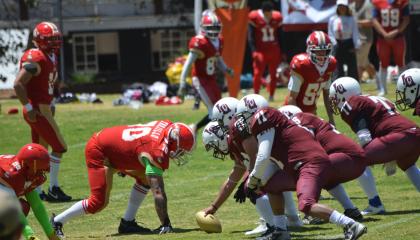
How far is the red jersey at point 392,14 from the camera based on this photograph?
1831 centimetres

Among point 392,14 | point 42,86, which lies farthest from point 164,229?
point 392,14

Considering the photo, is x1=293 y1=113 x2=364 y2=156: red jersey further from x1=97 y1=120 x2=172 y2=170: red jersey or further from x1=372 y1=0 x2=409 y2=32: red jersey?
x1=372 y1=0 x2=409 y2=32: red jersey

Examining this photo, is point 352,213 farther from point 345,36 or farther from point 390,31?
point 345,36

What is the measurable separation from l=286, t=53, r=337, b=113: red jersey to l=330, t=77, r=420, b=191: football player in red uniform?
1.68 metres

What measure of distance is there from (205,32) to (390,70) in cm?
746

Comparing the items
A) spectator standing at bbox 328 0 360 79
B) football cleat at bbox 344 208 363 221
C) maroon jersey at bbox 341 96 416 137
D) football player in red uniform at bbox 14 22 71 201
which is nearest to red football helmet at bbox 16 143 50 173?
football cleat at bbox 344 208 363 221

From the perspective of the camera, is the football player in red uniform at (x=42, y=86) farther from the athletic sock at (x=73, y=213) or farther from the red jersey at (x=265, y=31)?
the red jersey at (x=265, y=31)

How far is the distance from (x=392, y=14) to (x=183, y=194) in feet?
26.0

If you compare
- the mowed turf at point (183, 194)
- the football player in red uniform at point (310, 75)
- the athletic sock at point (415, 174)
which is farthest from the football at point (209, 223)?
the football player in red uniform at point (310, 75)

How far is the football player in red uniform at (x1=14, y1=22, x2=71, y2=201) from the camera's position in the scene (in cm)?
1134

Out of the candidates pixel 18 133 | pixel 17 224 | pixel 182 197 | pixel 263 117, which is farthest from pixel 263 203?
pixel 18 133

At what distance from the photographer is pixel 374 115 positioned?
30.7 ft

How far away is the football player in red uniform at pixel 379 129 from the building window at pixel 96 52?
17.8 m

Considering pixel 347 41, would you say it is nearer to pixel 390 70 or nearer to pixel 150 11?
pixel 390 70
